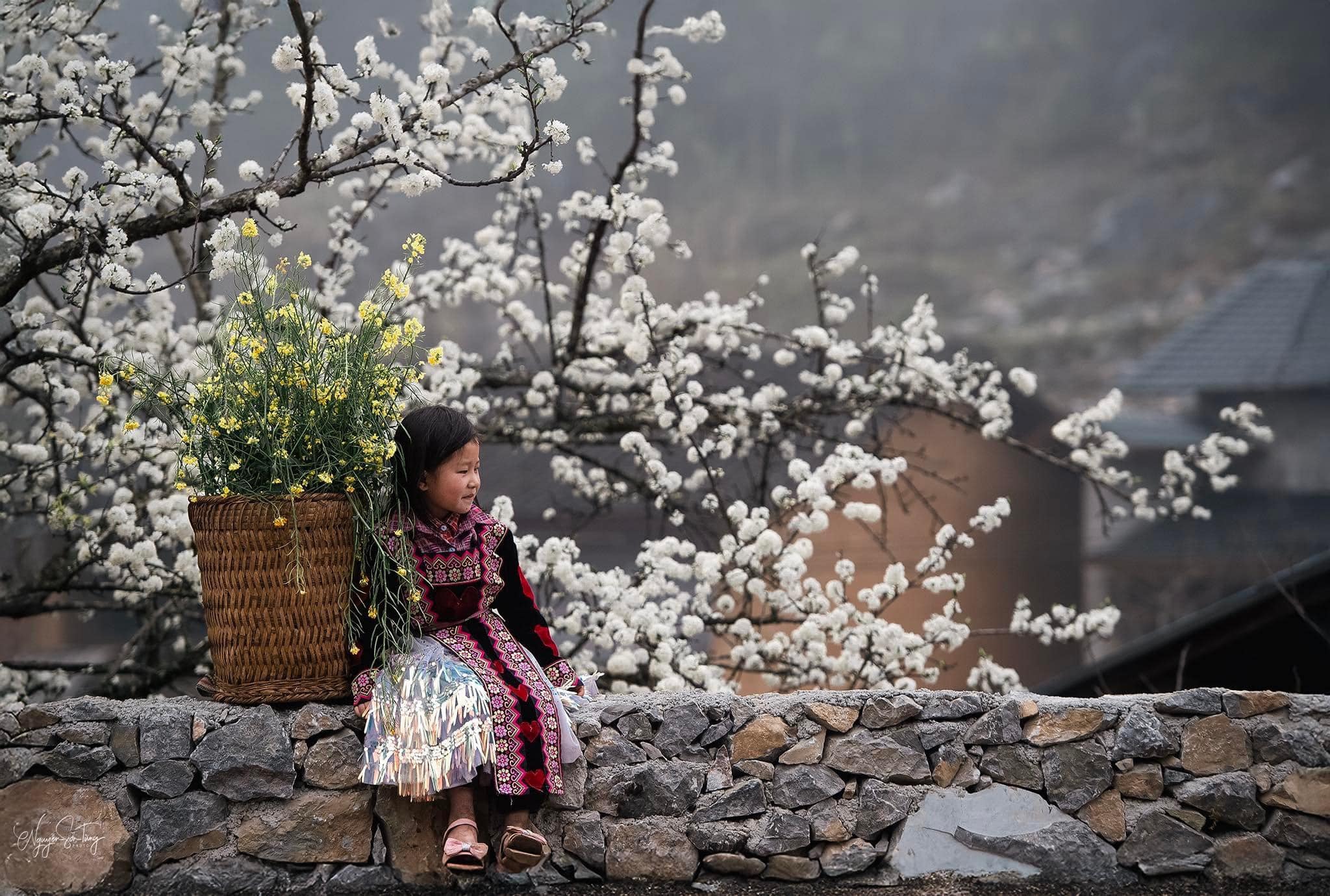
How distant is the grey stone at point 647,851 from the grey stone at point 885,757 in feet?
1.08

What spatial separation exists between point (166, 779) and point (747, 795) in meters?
1.09

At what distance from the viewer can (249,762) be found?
2.15 m

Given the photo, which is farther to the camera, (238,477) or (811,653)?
(811,653)

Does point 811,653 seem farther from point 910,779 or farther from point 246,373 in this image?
point 246,373

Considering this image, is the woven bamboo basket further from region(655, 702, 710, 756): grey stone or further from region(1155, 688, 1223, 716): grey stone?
region(1155, 688, 1223, 716): grey stone

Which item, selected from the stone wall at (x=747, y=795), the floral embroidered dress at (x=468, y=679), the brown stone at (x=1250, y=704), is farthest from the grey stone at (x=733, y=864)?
the brown stone at (x=1250, y=704)

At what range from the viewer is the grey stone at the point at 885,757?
227 centimetres

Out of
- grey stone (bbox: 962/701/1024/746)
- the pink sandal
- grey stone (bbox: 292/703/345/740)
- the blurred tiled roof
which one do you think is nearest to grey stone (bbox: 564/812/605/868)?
the pink sandal

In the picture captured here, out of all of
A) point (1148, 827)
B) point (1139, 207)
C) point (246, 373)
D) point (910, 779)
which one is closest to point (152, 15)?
point (246, 373)

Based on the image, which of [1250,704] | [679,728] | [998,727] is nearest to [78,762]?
[679,728]

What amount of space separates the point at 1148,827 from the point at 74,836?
202cm

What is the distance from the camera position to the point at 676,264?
6.72 m

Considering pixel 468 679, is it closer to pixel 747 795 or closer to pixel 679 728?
pixel 679 728

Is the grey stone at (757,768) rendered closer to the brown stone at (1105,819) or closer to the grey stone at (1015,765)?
the grey stone at (1015,765)
